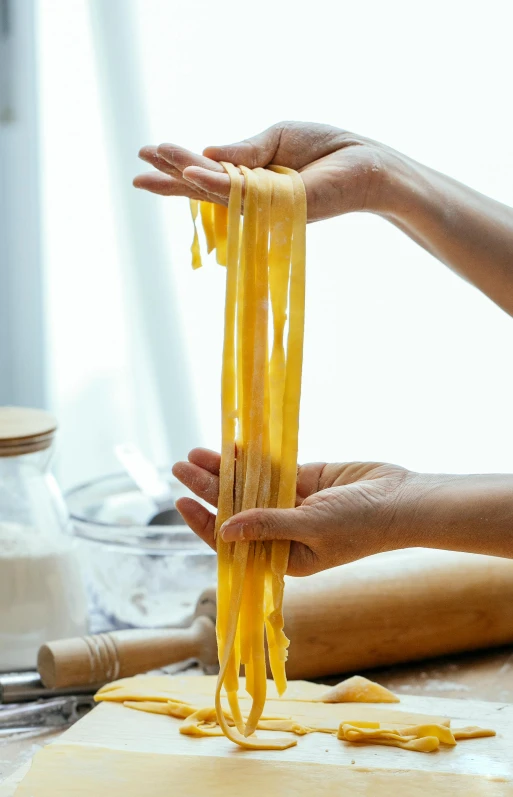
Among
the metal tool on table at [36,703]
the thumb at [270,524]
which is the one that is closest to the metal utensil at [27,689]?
the metal tool on table at [36,703]

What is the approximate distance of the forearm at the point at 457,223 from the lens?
3.45 ft

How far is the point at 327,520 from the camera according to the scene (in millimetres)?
881

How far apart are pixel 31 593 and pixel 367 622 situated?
41 centimetres

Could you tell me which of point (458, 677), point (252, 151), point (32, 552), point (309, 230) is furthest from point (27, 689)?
point (309, 230)

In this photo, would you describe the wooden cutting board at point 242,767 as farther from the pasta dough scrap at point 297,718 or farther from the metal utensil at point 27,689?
the metal utensil at point 27,689

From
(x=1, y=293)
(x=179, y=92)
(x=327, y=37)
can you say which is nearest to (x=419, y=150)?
(x=327, y=37)

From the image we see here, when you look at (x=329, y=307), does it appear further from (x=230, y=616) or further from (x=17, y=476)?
(x=230, y=616)

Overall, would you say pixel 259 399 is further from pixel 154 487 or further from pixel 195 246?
pixel 154 487

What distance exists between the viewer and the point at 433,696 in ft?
3.77

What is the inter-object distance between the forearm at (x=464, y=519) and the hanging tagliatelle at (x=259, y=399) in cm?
13

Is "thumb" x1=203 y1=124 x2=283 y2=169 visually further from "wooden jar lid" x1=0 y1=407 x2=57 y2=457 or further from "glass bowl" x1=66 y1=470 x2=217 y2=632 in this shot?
"glass bowl" x1=66 y1=470 x2=217 y2=632

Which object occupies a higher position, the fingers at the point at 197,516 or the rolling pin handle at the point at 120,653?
the fingers at the point at 197,516

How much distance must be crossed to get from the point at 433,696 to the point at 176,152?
71 centimetres

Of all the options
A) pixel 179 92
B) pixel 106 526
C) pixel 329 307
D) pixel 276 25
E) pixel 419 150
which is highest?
pixel 276 25
